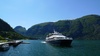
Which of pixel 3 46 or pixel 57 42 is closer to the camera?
pixel 3 46

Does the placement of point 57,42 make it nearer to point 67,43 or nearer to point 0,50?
point 67,43

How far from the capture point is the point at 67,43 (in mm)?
103688

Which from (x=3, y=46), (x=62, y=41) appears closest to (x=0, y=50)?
(x=3, y=46)

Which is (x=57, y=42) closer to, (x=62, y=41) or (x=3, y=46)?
(x=62, y=41)

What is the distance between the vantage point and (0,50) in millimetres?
74312

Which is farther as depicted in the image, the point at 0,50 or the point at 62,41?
the point at 62,41

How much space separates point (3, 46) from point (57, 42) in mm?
38395

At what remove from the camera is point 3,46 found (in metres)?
76.1

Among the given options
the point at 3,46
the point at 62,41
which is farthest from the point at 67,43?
the point at 3,46

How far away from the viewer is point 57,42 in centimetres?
10544

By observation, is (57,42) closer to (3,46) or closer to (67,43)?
(67,43)

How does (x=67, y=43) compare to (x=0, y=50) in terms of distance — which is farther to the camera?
(x=67, y=43)

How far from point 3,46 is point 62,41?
37.3 m
